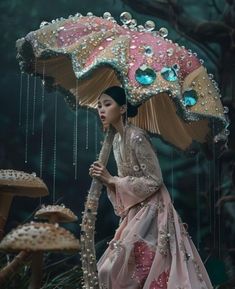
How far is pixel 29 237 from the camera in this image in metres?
2.15

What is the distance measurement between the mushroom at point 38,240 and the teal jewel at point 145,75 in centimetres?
136

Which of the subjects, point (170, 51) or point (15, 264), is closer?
point (15, 264)

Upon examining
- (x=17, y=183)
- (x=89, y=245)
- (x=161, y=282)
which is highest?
(x=17, y=183)

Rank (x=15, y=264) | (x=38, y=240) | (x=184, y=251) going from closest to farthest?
(x=38, y=240), (x=15, y=264), (x=184, y=251)

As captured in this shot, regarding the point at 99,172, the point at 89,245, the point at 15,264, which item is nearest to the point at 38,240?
the point at 15,264

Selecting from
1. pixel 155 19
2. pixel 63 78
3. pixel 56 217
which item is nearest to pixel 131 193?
pixel 56 217

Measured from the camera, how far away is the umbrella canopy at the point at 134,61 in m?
3.42

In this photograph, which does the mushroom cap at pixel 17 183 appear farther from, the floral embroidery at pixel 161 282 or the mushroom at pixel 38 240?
the floral embroidery at pixel 161 282

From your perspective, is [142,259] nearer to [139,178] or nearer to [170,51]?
[139,178]

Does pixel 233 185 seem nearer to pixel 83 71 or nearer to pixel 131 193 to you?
pixel 131 193

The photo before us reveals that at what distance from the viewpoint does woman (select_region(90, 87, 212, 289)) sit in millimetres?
3518

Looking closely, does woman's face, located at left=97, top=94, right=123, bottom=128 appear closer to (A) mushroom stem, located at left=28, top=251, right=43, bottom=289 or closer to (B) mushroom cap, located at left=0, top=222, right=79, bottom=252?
(A) mushroom stem, located at left=28, top=251, right=43, bottom=289

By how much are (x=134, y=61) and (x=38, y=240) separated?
5.07 feet

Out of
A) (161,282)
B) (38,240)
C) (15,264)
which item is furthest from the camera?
(161,282)
